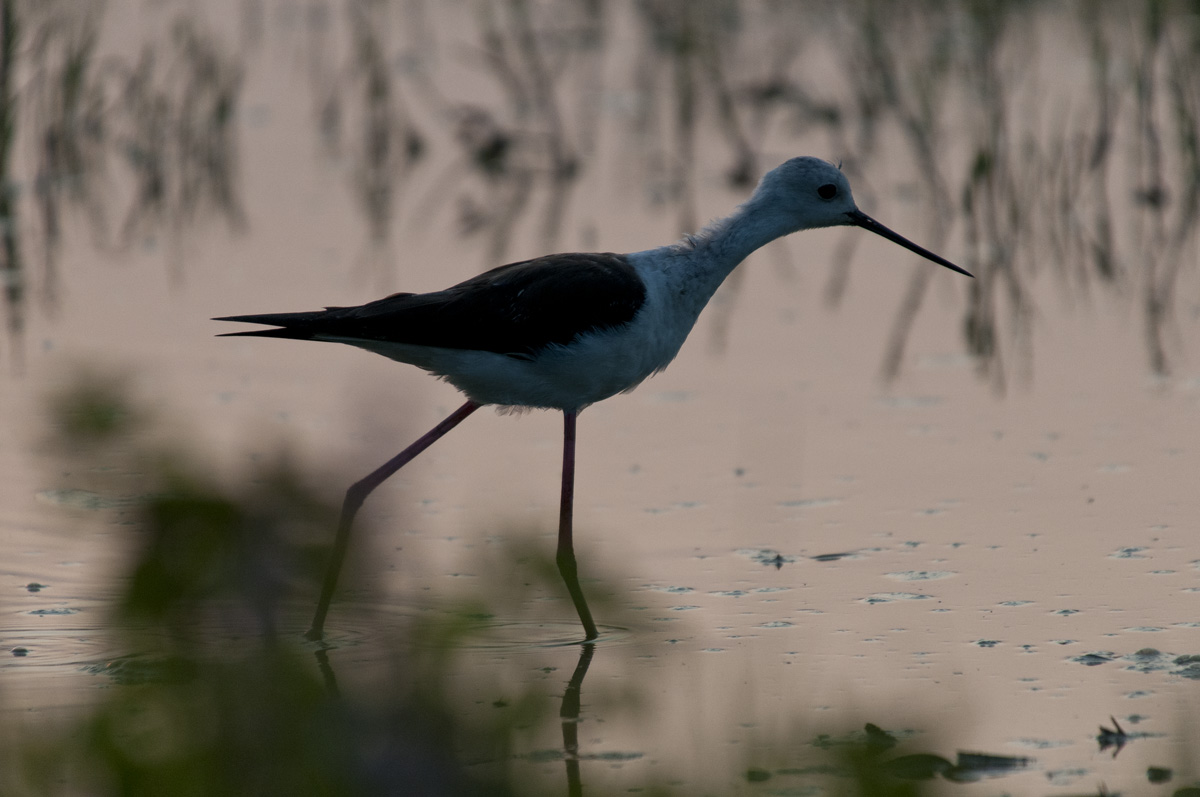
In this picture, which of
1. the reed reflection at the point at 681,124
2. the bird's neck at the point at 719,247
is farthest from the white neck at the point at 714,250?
the reed reflection at the point at 681,124

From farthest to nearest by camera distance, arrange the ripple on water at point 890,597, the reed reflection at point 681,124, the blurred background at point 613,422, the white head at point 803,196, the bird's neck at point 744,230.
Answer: the reed reflection at point 681,124
the white head at point 803,196
the bird's neck at point 744,230
the ripple on water at point 890,597
the blurred background at point 613,422

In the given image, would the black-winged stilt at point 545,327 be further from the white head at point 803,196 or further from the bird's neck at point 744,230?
the white head at point 803,196

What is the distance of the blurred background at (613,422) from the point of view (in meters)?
1.28

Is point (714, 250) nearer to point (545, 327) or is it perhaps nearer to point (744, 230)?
point (744, 230)

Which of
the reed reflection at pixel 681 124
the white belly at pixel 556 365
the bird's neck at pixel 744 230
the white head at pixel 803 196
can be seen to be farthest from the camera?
the reed reflection at pixel 681 124

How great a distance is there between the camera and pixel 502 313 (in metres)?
4.66

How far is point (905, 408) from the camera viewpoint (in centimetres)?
637

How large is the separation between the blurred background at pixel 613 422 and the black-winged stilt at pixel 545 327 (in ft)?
0.77

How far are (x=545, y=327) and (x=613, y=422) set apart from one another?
1774 millimetres

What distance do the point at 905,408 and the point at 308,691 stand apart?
17.2 feet

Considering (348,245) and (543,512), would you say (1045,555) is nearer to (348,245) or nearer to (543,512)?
(543,512)

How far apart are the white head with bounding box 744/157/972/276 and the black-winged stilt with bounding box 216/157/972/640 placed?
0.33 metres

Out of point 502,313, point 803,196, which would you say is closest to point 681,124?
point 803,196

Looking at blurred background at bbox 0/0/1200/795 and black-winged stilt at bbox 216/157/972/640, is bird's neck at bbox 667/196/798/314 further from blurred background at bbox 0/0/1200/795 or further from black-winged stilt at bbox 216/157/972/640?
blurred background at bbox 0/0/1200/795
